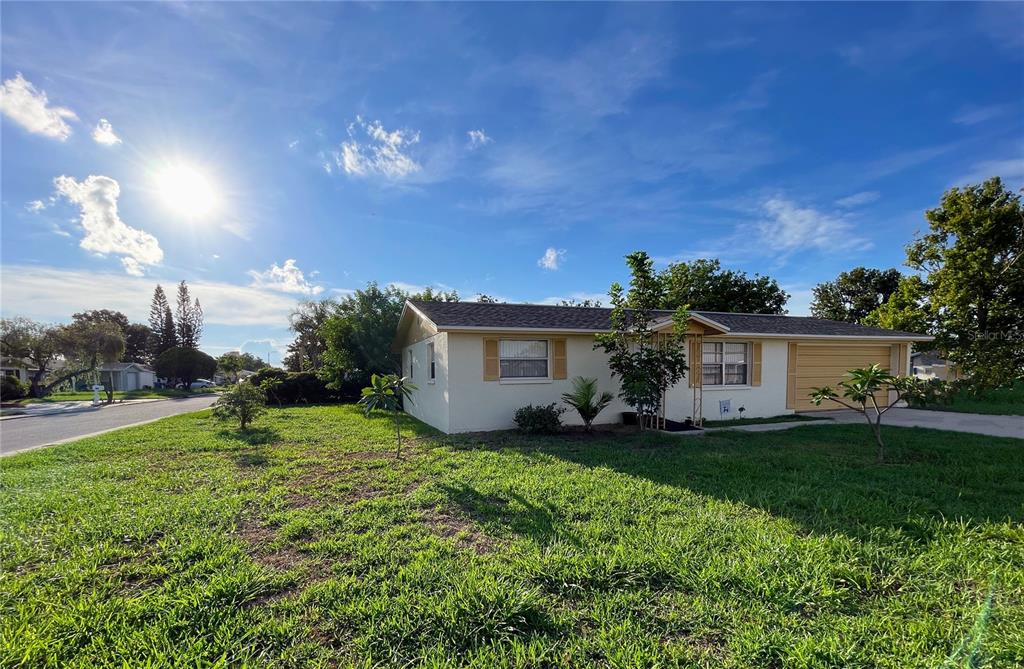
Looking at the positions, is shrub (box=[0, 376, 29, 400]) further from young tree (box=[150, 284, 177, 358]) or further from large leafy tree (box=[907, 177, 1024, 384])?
large leafy tree (box=[907, 177, 1024, 384])

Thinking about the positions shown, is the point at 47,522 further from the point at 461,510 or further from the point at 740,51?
the point at 740,51

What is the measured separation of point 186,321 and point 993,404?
68.0 meters

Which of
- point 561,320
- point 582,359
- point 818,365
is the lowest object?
point 818,365

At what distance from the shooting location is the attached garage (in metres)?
12.9

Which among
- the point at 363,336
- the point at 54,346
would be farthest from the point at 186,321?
the point at 363,336

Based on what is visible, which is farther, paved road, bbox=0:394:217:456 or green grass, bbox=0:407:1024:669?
paved road, bbox=0:394:217:456

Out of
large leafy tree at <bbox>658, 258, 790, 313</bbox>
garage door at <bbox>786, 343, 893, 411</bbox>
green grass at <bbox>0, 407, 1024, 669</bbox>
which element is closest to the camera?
green grass at <bbox>0, 407, 1024, 669</bbox>

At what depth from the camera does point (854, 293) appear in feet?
128

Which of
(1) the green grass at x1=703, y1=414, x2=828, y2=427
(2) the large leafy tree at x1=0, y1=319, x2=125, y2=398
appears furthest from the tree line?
(2) the large leafy tree at x1=0, y1=319, x2=125, y2=398

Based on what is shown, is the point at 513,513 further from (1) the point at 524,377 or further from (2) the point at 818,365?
(2) the point at 818,365

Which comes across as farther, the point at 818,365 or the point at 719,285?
the point at 719,285

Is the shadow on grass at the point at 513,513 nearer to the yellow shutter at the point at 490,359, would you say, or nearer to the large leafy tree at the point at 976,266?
the yellow shutter at the point at 490,359

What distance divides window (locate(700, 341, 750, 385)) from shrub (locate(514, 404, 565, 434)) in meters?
5.04

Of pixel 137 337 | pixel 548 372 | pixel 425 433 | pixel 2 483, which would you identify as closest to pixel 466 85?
pixel 548 372
